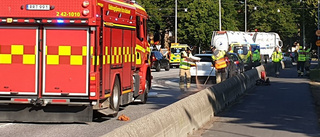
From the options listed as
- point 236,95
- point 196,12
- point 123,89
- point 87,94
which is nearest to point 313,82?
point 236,95

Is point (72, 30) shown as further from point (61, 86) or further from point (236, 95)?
point (236, 95)

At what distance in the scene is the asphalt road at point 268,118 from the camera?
48.9 feet

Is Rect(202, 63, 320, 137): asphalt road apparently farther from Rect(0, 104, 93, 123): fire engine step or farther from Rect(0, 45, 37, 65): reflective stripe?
Rect(0, 45, 37, 65): reflective stripe

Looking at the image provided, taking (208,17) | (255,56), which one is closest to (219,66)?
(255,56)

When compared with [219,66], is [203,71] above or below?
below

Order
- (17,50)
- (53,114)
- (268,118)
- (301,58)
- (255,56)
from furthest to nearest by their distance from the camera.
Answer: (255,56) < (301,58) < (268,118) < (53,114) < (17,50)

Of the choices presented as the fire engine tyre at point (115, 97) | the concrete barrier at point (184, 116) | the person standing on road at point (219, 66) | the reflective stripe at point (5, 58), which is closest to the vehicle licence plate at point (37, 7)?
the reflective stripe at point (5, 58)

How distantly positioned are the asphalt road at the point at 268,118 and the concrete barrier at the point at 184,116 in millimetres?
310

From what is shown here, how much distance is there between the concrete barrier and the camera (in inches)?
381

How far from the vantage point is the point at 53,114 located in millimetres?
15117

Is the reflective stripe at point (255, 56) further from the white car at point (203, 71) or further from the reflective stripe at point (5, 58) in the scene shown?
the reflective stripe at point (5, 58)

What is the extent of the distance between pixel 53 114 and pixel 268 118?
560 centimetres

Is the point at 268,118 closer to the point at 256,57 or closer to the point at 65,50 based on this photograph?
the point at 65,50

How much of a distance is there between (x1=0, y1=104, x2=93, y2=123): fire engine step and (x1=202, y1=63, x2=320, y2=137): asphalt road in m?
2.55
